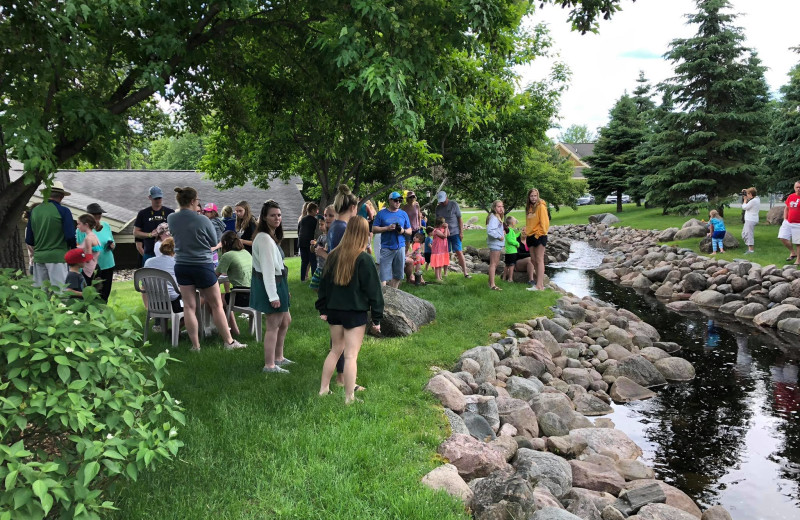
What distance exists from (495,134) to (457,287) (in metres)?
5.81

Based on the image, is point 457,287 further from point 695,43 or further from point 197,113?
point 695,43

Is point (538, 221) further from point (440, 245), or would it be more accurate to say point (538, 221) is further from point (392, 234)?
point (392, 234)

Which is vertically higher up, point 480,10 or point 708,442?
point 480,10

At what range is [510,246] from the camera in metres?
13.0

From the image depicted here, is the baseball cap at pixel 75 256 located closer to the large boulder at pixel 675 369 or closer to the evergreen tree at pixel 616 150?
the large boulder at pixel 675 369

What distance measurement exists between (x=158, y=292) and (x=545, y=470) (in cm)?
494

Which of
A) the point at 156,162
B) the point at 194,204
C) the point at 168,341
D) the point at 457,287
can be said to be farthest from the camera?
the point at 156,162

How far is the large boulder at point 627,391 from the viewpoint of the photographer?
27.3 feet

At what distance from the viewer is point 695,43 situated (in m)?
26.1

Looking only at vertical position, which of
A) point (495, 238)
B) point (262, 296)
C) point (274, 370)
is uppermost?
point (495, 238)

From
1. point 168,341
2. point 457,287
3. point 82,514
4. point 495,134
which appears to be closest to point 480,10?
point 82,514

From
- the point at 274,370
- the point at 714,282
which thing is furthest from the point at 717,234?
the point at 274,370

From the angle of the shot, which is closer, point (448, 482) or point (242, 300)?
point (448, 482)

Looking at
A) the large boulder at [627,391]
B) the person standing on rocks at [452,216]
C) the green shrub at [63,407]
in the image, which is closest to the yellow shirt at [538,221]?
the person standing on rocks at [452,216]
